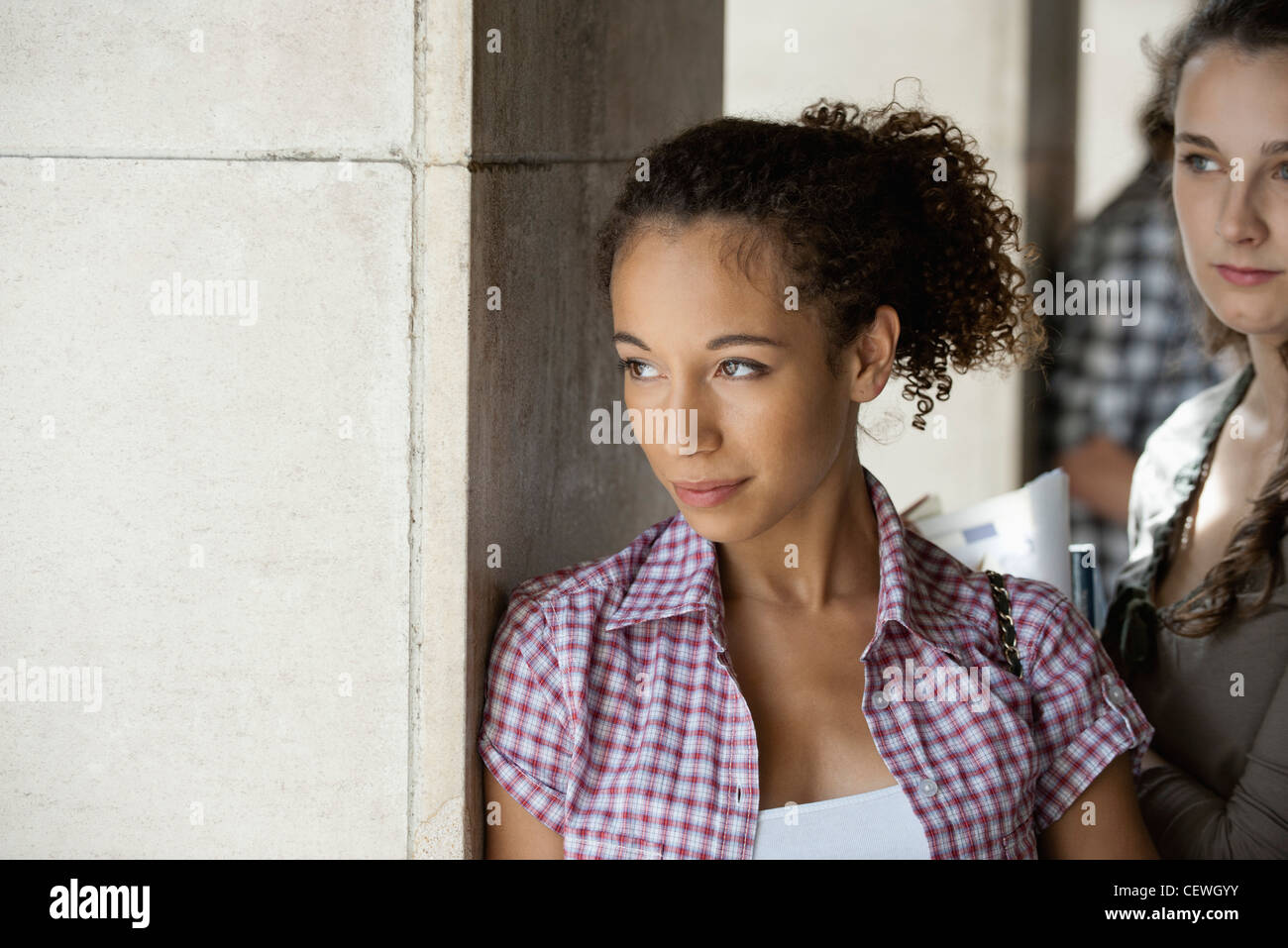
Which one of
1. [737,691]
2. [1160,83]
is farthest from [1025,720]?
[1160,83]

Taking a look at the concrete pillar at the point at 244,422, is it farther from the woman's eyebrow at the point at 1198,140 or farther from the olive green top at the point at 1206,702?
the woman's eyebrow at the point at 1198,140

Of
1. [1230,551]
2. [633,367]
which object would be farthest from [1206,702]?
[633,367]

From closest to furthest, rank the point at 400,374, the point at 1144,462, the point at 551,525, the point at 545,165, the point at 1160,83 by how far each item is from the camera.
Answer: the point at 400,374
the point at 545,165
the point at 551,525
the point at 1160,83
the point at 1144,462

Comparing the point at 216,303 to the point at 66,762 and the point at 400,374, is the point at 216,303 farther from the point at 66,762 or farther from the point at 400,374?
the point at 66,762

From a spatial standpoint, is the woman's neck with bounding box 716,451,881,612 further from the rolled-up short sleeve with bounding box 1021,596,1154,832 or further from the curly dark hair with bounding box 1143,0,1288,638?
the curly dark hair with bounding box 1143,0,1288,638

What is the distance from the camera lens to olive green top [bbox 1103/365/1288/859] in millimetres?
1909

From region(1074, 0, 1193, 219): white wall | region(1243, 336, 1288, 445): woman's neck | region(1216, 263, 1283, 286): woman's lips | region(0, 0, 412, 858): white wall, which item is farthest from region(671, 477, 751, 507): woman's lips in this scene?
region(1074, 0, 1193, 219): white wall

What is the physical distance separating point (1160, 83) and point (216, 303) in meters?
1.74

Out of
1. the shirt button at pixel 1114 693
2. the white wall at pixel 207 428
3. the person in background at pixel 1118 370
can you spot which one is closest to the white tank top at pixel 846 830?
the shirt button at pixel 1114 693

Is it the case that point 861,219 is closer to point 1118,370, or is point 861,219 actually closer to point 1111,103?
point 1118,370

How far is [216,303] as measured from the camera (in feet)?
5.16

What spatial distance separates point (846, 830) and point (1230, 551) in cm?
93

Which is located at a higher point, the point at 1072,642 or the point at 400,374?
the point at 400,374

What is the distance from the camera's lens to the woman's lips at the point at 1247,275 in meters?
2.12
